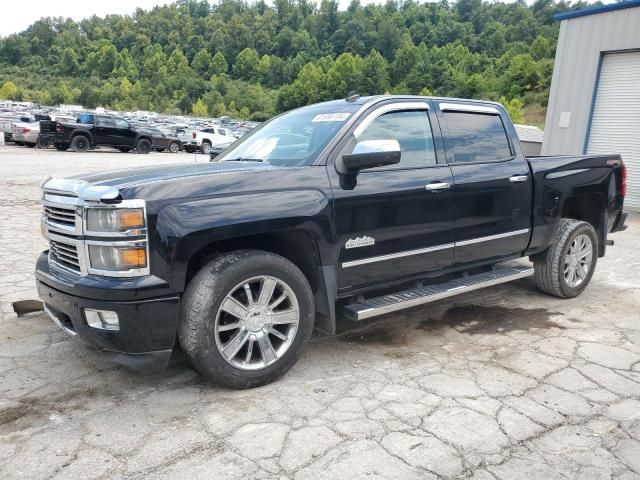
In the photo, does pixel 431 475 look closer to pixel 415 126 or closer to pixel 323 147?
pixel 323 147

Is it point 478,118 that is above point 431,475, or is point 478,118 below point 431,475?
above

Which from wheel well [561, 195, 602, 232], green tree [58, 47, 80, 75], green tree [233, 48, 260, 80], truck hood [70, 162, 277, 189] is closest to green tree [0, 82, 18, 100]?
green tree [58, 47, 80, 75]

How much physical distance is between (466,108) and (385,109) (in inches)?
38.2

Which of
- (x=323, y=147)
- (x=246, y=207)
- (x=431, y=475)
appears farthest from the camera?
(x=323, y=147)

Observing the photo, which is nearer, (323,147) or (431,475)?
(431,475)

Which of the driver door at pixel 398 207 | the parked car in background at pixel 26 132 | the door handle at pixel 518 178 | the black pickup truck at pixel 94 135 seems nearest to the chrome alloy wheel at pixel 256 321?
the driver door at pixel 398 207

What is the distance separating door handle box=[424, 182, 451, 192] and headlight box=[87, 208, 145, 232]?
2094 mm

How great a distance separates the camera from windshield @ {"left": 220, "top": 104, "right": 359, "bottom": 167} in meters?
3.71

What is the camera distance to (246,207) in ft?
10.2

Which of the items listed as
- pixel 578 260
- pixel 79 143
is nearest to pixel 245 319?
pixel 578 260

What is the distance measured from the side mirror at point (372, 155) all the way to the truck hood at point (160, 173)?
0.53 m

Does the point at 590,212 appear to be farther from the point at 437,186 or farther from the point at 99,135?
the point at 99,135

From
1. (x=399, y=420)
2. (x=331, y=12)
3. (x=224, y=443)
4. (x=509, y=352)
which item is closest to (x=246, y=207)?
(x=224, y=443)

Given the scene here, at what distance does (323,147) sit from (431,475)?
2.15m
